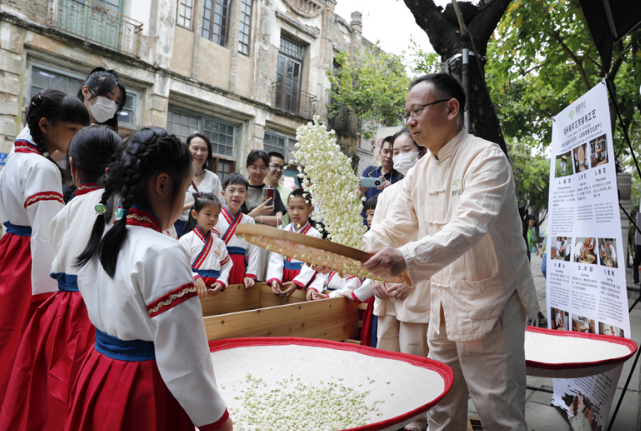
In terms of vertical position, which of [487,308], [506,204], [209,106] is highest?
[209,106]

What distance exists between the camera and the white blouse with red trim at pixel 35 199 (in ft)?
6.86

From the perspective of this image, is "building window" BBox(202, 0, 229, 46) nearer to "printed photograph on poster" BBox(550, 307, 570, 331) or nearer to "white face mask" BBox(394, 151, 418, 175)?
"white face mask" BBox(394, 151, 418, 175)

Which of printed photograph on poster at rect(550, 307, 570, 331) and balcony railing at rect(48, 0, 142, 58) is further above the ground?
balcony railing at rect(48, 0, 142, 58)

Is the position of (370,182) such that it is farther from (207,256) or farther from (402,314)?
(207,256)

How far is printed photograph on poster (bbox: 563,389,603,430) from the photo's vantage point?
2395 millimetres

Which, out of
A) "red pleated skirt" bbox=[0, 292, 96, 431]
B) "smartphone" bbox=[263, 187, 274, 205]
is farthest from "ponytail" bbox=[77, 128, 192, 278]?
"smartphone" bbox=[263, 187, 274, 205]

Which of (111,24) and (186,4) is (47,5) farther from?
(186,4)

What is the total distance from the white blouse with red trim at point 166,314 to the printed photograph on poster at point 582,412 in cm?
217

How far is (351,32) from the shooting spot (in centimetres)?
1655

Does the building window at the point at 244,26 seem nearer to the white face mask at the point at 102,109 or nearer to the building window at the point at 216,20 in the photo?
the building window at the point at 216,20

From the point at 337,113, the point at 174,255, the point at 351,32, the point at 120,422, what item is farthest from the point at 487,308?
the point at 351,32

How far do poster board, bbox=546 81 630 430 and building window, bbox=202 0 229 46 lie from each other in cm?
1009

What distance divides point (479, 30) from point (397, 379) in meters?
2.78

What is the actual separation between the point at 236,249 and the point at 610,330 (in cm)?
308
